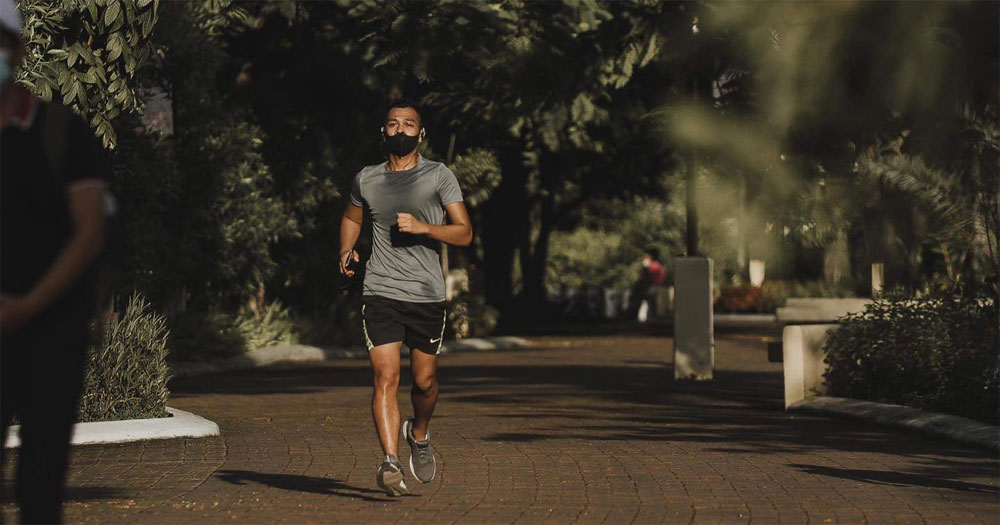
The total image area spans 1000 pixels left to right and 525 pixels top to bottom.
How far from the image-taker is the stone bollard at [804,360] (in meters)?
15.0

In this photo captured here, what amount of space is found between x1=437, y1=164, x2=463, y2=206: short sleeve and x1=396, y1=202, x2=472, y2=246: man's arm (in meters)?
0.03

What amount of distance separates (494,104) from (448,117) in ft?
12.7

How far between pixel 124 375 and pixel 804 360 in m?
6.19

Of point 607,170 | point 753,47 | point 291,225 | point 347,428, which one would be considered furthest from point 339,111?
point 753,47

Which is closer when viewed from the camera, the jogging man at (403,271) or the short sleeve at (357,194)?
the jogging man at (403,271)

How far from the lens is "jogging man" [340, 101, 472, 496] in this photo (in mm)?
8641

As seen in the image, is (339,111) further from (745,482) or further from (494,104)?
(745,482)

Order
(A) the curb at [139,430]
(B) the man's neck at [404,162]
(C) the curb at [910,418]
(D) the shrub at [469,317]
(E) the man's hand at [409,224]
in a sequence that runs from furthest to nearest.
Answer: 1. (D) the shrub at [469,317]
2. (C) the curb at [910,418]
3. (A) the curb at [139,430]
4. (B) the man's neck at [404,162]
5. (E) the man's hand at [409,224]

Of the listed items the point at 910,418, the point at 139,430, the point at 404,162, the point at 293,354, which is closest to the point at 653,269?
the point at 293,354

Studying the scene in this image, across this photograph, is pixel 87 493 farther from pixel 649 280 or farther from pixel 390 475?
pixel 649 280

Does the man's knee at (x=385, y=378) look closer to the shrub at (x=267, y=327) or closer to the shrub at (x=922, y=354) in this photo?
the shrub at (x=922, y=354)

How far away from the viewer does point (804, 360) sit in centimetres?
1515

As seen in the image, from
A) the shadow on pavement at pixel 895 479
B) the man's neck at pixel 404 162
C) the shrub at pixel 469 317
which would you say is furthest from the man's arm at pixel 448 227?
the shrub at pixel 469 317

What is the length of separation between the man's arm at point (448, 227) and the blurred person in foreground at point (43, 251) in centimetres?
359
